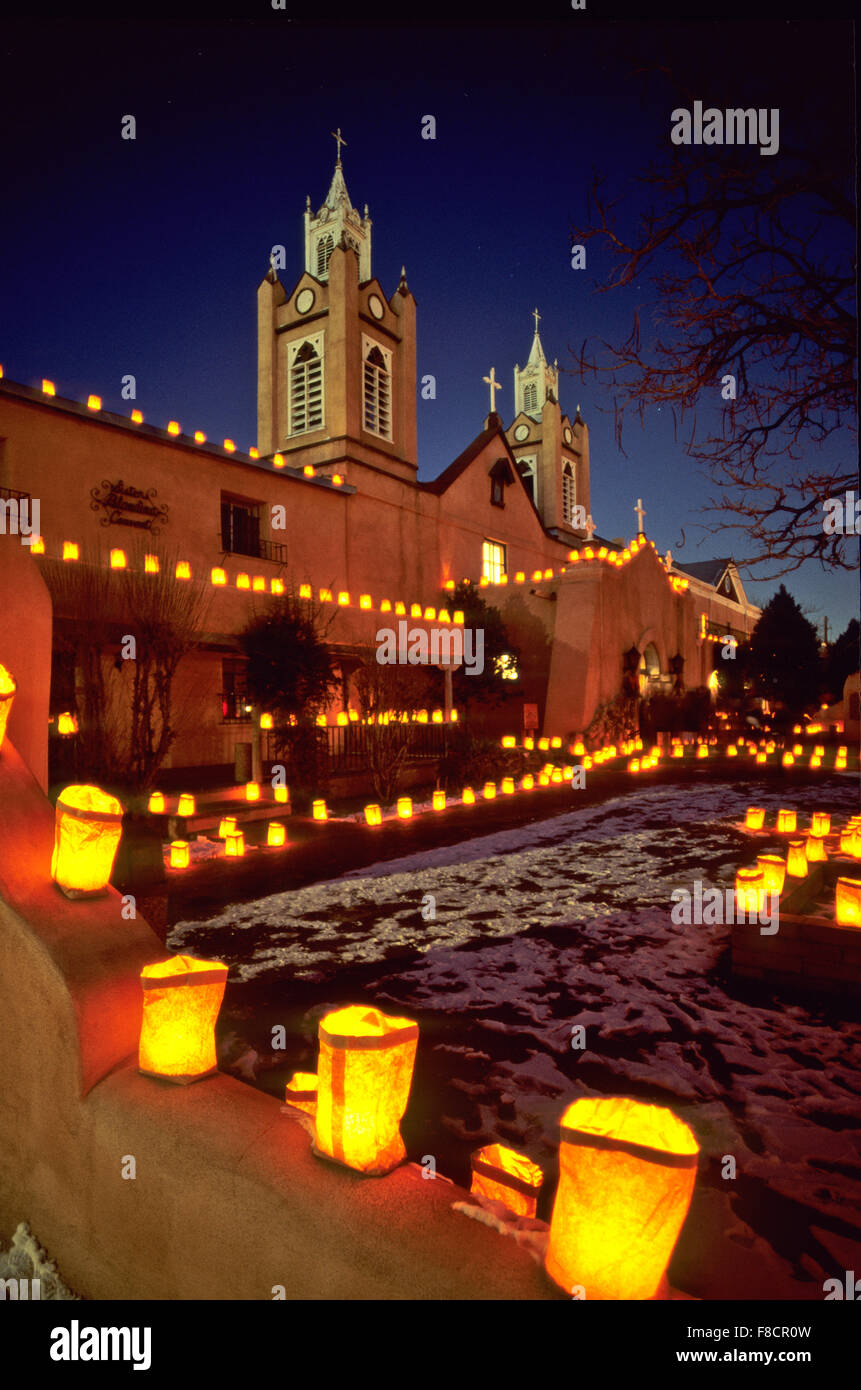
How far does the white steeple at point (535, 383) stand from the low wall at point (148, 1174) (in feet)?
116

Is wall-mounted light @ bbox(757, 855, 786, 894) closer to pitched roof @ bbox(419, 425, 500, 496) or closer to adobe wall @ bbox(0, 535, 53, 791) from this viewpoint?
adobe wall @ bbox(0, 535, 53, 791)

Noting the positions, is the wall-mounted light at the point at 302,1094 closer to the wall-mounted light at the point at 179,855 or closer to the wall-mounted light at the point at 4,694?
the wall-mounted light at the point at 4,694

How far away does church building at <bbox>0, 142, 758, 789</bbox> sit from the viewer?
12.6m

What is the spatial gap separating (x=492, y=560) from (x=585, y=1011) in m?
22.7

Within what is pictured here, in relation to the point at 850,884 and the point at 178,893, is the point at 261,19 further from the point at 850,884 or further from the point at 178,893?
the point at 178,893

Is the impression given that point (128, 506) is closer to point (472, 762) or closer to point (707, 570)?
point (472, 762)

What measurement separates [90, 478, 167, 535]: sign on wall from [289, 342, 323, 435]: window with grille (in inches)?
324

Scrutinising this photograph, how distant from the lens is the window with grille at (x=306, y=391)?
68.4 ft

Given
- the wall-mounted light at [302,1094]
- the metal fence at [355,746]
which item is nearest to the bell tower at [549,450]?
the metal fence at [355,746]

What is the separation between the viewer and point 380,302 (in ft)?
72.3

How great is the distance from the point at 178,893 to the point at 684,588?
977 inches

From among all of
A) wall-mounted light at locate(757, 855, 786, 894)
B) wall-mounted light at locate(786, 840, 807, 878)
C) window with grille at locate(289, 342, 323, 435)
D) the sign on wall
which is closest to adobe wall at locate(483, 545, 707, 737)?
window with grille at locate(289, 342, 323, 435)

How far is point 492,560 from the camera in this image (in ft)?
83.9
